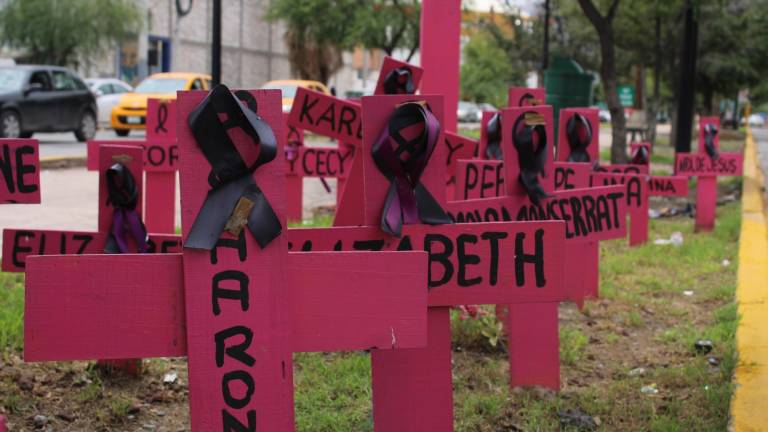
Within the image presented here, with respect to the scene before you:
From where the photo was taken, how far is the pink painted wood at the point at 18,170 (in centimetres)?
338

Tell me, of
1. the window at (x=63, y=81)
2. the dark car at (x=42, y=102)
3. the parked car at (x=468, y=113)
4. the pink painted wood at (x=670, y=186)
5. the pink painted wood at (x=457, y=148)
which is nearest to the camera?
the pink painted wood at (x=457, y=148)

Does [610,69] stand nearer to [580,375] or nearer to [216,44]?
[216,44]

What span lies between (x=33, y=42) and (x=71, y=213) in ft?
106

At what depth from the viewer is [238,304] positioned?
2336 mm

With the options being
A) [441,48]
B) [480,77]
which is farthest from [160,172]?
[480,77]

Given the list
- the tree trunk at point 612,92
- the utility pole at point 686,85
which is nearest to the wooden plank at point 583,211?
the tree trunk at point 612,92

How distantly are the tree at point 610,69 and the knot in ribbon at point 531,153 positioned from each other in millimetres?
11576

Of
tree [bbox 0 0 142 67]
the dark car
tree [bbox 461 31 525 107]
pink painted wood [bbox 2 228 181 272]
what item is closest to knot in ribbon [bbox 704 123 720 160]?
pink painted wood [bbox 2 228 181 272]

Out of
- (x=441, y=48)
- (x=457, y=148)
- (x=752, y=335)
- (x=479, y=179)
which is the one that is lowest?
(x=752, y=335)

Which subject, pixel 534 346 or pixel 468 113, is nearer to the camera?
pixel 534 346

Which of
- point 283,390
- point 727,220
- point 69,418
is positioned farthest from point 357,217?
point 727,220

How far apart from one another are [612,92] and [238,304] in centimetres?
1509

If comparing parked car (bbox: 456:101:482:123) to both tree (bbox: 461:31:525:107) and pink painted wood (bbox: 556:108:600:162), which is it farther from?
pink painted wood (bbox: 556:108:600:162)

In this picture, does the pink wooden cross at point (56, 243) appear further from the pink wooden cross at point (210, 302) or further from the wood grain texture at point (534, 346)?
the wood grain texture at point (534, 346)
